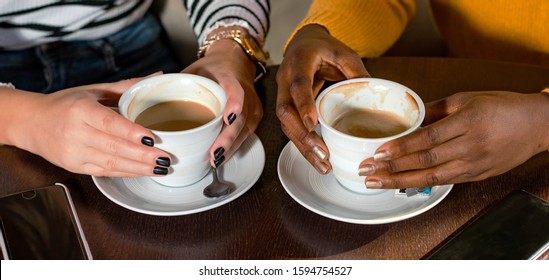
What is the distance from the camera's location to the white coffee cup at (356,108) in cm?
77

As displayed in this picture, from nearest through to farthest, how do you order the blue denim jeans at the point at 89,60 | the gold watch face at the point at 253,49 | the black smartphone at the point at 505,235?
the black smartphone at the point at 505,235 < the gold watch face at the point at 253,49 < the blue denim jeans at the point at 89,60

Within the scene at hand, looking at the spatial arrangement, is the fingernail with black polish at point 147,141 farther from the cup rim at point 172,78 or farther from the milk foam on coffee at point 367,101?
the milk foam on coffee at point 367,101

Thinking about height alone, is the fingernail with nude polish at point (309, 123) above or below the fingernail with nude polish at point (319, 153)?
above

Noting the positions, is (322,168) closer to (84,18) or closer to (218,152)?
(218,152)

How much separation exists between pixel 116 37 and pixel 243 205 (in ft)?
2.38

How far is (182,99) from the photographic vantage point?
0.87m

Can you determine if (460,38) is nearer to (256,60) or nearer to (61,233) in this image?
(256,60)

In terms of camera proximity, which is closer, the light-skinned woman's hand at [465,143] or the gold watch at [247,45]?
the light-skinned woman's hand at [465,143]

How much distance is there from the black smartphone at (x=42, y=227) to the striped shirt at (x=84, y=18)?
21.4 inches

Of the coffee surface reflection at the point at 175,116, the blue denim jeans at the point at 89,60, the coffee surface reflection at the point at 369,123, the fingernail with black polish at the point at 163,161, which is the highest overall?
the coffee surface reflection at the point at 369,123

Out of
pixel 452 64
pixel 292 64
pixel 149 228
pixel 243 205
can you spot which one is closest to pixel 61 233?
pixel 149 228

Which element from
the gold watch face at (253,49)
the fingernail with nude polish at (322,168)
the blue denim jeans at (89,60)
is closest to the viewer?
the fingernail with nude polish at (322,168)

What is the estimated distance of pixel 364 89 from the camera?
33.0 inches

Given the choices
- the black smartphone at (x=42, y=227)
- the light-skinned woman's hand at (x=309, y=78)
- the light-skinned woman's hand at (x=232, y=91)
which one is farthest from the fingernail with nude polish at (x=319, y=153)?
the black smartphone at (x=42, y=227)
